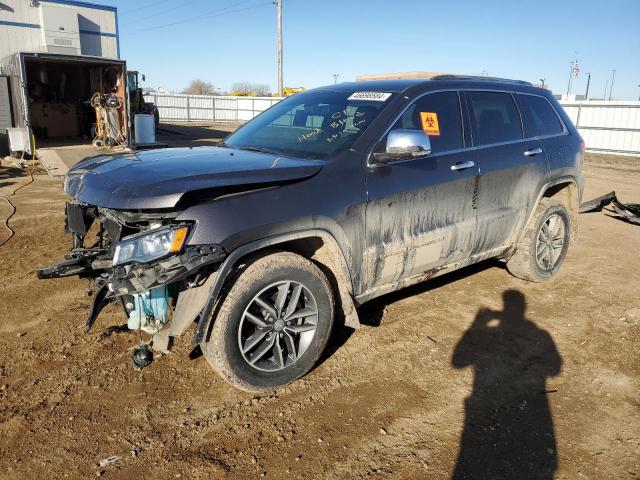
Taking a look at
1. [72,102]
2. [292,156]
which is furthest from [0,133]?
[292,156]

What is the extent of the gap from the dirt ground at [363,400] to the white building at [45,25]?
17.4 m

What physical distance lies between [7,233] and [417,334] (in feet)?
17.9

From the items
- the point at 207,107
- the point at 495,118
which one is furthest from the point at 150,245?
the point at 207,107

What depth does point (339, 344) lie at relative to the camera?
12.7 feet

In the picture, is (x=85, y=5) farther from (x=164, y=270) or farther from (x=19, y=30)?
(x=164, y=270)

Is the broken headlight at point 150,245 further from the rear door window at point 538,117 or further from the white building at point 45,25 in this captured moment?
the white building at point 45,25

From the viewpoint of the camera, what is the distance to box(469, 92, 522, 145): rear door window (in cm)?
426

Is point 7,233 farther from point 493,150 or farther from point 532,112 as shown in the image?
point 532,112

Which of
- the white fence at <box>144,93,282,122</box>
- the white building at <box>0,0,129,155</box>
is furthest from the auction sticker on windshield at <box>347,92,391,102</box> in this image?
the white fence at <box>144,93,282,122</box>

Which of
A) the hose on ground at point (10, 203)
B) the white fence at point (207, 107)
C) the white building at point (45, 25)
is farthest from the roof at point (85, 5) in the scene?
the white fence at point (207, 107)

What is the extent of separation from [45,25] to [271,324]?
2024 cm

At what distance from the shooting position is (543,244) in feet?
17.0

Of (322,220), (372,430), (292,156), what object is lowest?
(372,430)

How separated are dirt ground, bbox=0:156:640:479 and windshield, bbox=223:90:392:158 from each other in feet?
5.10
